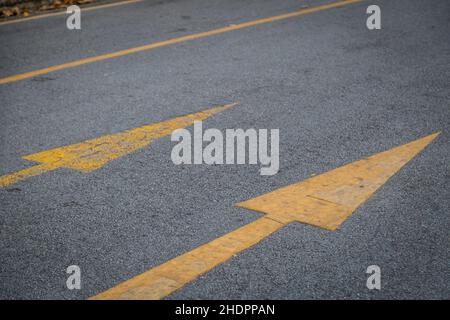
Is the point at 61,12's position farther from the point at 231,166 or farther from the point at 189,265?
the point at 189,265

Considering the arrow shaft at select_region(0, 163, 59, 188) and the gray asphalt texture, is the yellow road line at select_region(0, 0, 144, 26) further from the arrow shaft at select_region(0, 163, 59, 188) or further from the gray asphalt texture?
the arrow shaft at select_region(0, 163, 59, 188)

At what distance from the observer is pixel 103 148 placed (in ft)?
12.5

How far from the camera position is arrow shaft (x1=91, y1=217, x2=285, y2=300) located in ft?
7.89

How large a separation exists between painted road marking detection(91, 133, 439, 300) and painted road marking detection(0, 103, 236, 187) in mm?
1130

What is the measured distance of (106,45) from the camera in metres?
6.22

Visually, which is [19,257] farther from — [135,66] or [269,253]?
[135,66]

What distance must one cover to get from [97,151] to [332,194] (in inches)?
66.9

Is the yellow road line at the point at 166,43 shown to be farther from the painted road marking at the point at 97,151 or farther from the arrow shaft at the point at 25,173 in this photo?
the arrow shaft at the point at 25,173

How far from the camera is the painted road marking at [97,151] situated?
3551 millimetres

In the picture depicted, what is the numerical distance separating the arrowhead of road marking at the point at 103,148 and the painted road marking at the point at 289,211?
112 cm

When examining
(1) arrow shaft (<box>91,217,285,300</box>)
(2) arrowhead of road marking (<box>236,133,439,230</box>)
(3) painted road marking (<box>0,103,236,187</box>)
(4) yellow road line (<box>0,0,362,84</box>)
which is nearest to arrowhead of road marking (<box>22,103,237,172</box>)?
(3) painted road marking (<box>0,103,236,187</box>)

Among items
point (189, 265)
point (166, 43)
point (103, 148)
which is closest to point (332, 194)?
point (189, 265)

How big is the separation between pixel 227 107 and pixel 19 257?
228cm

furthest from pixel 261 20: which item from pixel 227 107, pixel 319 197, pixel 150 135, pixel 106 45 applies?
pixel 319 197
